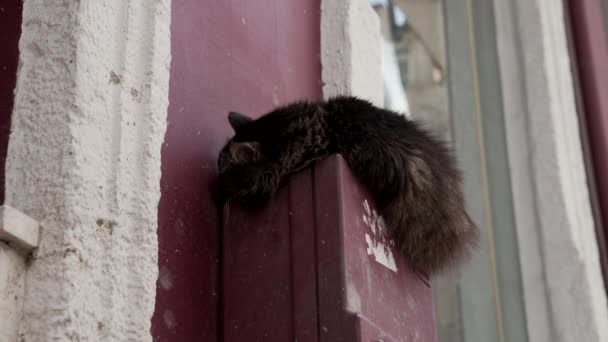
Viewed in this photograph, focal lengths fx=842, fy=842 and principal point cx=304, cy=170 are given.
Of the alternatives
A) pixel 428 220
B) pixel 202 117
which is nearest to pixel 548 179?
pixel 428 220

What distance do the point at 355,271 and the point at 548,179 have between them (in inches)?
55.7

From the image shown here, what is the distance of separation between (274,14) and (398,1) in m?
2.16

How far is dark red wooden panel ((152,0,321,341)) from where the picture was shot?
57.7 inches

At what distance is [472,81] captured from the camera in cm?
295

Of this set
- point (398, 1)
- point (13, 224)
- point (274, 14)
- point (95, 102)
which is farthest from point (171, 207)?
point (398, 1)

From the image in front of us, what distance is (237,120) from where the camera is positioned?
1691mm

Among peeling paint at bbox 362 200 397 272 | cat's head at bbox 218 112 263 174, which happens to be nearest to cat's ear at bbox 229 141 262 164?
cat's head at bbox 218 112 263 174

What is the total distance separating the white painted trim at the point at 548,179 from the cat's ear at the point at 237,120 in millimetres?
1257

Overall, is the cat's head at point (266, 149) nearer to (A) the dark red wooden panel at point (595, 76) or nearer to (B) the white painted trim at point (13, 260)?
(B) the white painted trim at point (13, 260)

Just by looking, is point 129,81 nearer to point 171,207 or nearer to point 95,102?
point 95,102

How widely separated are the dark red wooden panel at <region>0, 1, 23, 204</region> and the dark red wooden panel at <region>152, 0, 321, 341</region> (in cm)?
29

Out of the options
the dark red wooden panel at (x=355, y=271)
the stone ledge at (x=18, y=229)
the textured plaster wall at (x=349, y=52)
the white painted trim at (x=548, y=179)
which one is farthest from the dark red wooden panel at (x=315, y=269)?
the white painted trim at (x=548, y=179)

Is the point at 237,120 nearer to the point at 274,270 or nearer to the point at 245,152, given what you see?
the point at 245,152

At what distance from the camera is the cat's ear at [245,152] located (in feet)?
5.23
